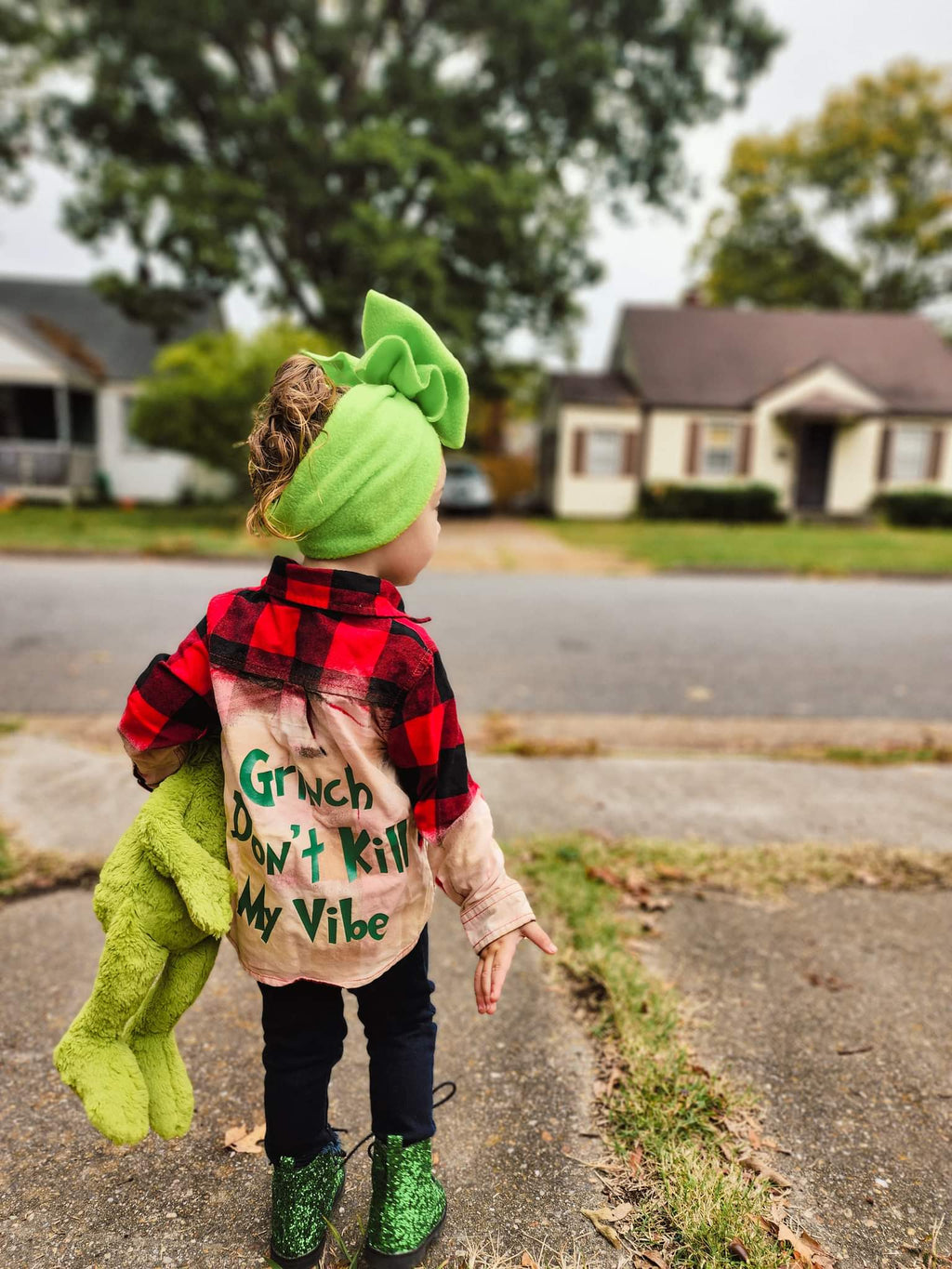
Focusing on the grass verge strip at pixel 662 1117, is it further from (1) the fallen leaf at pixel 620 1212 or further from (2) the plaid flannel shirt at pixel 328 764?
(2) the plaid flannel shirt at pixel 328 764

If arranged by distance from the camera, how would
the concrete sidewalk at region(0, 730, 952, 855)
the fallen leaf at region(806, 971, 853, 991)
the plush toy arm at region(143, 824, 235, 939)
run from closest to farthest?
1. the plush toy arm at region(143, 824, 235, 939)
2. the fallen leaf at region(806, 971, 853, 991)
3. the concrete sidewalk at region(0, 730, 952, 855)

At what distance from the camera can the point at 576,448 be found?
2386 centimetres

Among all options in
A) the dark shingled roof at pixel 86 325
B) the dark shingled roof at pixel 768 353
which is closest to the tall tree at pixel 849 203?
the dark shingled roof at pixel 768 353

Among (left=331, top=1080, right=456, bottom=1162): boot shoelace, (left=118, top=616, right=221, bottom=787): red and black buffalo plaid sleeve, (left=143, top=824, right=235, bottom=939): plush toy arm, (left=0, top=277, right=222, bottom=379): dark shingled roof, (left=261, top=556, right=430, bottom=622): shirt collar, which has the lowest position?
(left=331, top=1080, right=456, bottom=1162): boot shoelace

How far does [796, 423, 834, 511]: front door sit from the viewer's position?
78.8 feet

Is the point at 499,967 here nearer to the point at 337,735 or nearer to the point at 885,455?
the point at 337,735

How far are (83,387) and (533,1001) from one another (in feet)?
78.0

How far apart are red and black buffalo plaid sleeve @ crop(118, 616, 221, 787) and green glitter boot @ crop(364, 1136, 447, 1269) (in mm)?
845

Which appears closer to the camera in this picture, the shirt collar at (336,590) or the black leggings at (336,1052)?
the shirt collar at (336,590)

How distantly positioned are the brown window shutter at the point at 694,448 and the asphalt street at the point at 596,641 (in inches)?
516

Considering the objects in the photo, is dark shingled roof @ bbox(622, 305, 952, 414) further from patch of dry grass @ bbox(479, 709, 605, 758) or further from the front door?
patch of dry grass @ bbox(479, 709, 605, 758)

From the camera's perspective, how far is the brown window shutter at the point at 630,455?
938 inches

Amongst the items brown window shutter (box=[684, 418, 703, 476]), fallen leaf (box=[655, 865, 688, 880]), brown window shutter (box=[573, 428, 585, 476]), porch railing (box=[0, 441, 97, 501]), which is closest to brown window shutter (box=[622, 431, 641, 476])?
brown window shutter (box=[573, 428, 585, 476])

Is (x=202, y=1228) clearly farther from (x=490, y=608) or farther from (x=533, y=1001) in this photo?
→ (x=490, y=608)
